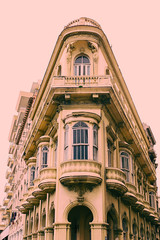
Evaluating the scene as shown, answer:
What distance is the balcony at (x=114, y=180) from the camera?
18797 mm

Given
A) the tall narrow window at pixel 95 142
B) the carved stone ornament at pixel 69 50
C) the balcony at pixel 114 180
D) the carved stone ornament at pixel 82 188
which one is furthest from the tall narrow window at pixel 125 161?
the carved stone ornament at pixel 69 50

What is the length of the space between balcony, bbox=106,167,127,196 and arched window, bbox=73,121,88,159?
185 centimetres

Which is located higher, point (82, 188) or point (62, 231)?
point (82, 188)

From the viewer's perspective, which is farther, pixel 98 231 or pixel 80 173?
pixel 80 173

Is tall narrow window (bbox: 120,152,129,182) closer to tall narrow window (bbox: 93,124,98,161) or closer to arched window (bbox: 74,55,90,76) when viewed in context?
tall narrow window (bbox: 93,124,98,161)

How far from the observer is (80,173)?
17.8 m

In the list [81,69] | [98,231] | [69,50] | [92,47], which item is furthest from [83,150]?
[92,47]

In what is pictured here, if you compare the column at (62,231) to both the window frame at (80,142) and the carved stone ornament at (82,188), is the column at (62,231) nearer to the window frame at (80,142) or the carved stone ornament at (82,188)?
the carved stone ornament at (82,188)

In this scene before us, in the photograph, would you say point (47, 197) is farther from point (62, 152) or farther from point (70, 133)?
point (70, 133)

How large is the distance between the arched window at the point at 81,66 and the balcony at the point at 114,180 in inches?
289

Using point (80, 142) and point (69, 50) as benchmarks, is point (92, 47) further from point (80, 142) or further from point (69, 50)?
point (80, 142)

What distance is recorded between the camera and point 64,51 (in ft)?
76.6

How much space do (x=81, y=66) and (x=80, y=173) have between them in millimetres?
8408

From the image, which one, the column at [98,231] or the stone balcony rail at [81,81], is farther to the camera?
the stone balcony rail at [81,81]
